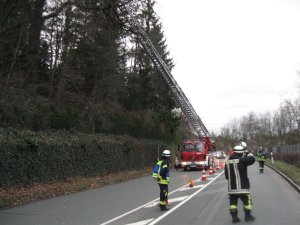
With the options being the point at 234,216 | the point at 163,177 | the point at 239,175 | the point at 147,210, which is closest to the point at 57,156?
the point at 147,210

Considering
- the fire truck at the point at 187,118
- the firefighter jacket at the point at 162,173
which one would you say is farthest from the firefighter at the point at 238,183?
the fire truck at the point at 187,118

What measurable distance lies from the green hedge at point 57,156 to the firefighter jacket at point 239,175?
8.85m

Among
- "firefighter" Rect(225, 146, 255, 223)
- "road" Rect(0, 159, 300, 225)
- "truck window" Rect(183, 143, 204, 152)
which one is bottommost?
"road" Rect(0, 159, 300, 225)

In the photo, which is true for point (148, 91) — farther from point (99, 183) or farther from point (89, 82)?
point (99, 183)

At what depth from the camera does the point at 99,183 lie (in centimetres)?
1631

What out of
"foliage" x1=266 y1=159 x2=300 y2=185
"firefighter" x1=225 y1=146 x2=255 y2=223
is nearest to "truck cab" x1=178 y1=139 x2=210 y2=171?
"foliage" x1=266 y1=159 x2=300 y2=185

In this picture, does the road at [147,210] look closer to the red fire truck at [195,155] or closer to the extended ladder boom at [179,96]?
the red fire truck at [195,155]

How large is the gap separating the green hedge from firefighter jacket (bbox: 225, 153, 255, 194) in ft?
29.0

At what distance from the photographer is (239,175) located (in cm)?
709

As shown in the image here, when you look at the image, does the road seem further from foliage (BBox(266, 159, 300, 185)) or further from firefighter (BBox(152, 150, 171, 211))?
foliage (BBox(266, 159, 300, 185))

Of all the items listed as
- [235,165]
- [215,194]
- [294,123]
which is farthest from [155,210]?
[294,123]

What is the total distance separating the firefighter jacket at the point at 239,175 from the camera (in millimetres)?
7004

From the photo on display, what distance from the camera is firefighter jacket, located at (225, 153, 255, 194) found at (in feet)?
23.0

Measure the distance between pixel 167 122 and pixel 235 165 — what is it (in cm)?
3079
